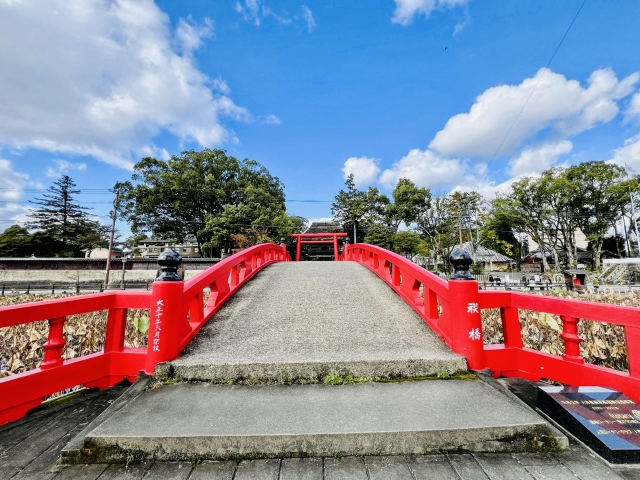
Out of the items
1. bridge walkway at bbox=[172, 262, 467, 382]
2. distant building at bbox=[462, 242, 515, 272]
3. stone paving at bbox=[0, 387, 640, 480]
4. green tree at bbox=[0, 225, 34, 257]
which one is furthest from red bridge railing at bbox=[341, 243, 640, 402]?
green tree at bbox=[0, 225, 34, 257]

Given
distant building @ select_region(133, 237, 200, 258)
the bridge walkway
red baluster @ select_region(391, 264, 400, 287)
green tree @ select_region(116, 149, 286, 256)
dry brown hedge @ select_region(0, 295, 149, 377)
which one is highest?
green tree @ select_region(116, 149, 286, 256)

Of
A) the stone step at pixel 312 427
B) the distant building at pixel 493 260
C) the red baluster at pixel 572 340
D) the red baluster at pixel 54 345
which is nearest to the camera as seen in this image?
the stone step at pixel 312 427

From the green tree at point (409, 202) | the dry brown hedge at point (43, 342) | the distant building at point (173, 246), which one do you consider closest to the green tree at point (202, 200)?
the distant building at point (173, 246)

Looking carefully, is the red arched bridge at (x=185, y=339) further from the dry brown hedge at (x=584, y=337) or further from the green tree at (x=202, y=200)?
the green tree at (x=202, y=200)

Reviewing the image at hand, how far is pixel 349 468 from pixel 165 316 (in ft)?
6.08

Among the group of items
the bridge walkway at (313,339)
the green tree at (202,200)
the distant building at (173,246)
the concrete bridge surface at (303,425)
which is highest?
the green tree at (202,200)

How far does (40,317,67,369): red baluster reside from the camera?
2158mm

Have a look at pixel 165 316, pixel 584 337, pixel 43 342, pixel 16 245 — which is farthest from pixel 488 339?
pixel 16 245

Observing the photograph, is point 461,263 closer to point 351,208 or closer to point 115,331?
point 115,331

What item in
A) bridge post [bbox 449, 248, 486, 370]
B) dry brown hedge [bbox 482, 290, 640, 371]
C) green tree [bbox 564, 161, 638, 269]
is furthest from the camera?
green tree [bbox 564, 161, 638, 269]

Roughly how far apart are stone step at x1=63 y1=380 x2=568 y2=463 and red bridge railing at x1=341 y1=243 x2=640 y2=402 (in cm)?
62

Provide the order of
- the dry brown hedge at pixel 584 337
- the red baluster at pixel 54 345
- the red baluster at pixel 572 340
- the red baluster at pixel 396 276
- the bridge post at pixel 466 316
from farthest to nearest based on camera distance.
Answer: the red baluster at pixel 396 276, the dry brown hedge at pixel 584 337, the bridge post at pixel 466 316, the red baluster at pixel 572 340, the red baluster at pixel 54 345

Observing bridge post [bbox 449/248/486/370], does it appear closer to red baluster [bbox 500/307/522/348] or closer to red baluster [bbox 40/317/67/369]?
red baluster [bbox 500/307/522/348]

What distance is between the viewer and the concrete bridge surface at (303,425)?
1.49 meters
